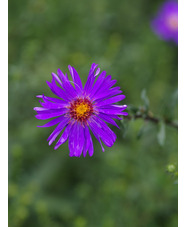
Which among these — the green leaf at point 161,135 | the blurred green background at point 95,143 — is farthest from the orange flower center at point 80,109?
the blurred green background at point 95,143

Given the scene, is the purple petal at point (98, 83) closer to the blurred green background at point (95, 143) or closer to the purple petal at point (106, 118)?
the purple petal at point (106, 118)

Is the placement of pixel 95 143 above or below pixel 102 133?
below

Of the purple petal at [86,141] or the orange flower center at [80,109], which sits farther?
the orange flower center at [80,109]

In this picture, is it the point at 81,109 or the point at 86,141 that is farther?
the point at 81,109

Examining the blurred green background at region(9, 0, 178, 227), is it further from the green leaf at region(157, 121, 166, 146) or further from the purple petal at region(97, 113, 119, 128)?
the purple petal at region(97, 113, 119, 128)

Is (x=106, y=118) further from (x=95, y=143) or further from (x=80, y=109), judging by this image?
(x=95, y=143)

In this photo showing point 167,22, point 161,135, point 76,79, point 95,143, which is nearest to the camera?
point 76,79

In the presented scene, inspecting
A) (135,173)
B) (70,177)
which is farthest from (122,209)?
(70,177)

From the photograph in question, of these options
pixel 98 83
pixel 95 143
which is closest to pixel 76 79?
pixel 98 83
